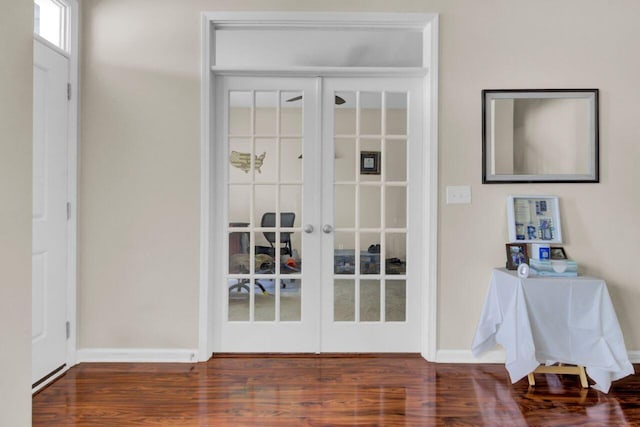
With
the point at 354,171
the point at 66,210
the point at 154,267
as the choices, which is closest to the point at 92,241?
the point at 66,210

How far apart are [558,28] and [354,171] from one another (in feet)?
5.32

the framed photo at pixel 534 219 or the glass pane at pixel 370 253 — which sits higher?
the framed photo at pixel 534 219

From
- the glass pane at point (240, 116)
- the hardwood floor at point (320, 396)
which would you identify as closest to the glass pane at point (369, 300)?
the hardwood floor at point (320, 396)

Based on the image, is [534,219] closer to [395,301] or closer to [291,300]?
[395,301]

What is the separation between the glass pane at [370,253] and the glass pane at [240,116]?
3.60 ft

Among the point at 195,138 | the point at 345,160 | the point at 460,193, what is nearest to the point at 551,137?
the point at 460,193

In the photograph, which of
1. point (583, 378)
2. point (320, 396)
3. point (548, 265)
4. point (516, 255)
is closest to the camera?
point (320, 396)

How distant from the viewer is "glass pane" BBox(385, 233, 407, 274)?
9.30ft

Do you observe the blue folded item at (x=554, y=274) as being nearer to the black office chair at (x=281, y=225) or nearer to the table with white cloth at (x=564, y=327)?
the table with white cloth at (x=564, y=327)

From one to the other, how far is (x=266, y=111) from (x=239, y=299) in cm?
132

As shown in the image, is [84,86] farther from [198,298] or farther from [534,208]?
[534,208]

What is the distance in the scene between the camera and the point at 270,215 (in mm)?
2826

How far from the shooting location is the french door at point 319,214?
2.79 metres

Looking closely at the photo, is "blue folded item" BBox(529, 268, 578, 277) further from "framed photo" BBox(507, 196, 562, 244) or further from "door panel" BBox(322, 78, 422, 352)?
"door panel" BBox(322, 78, 422, 352)
